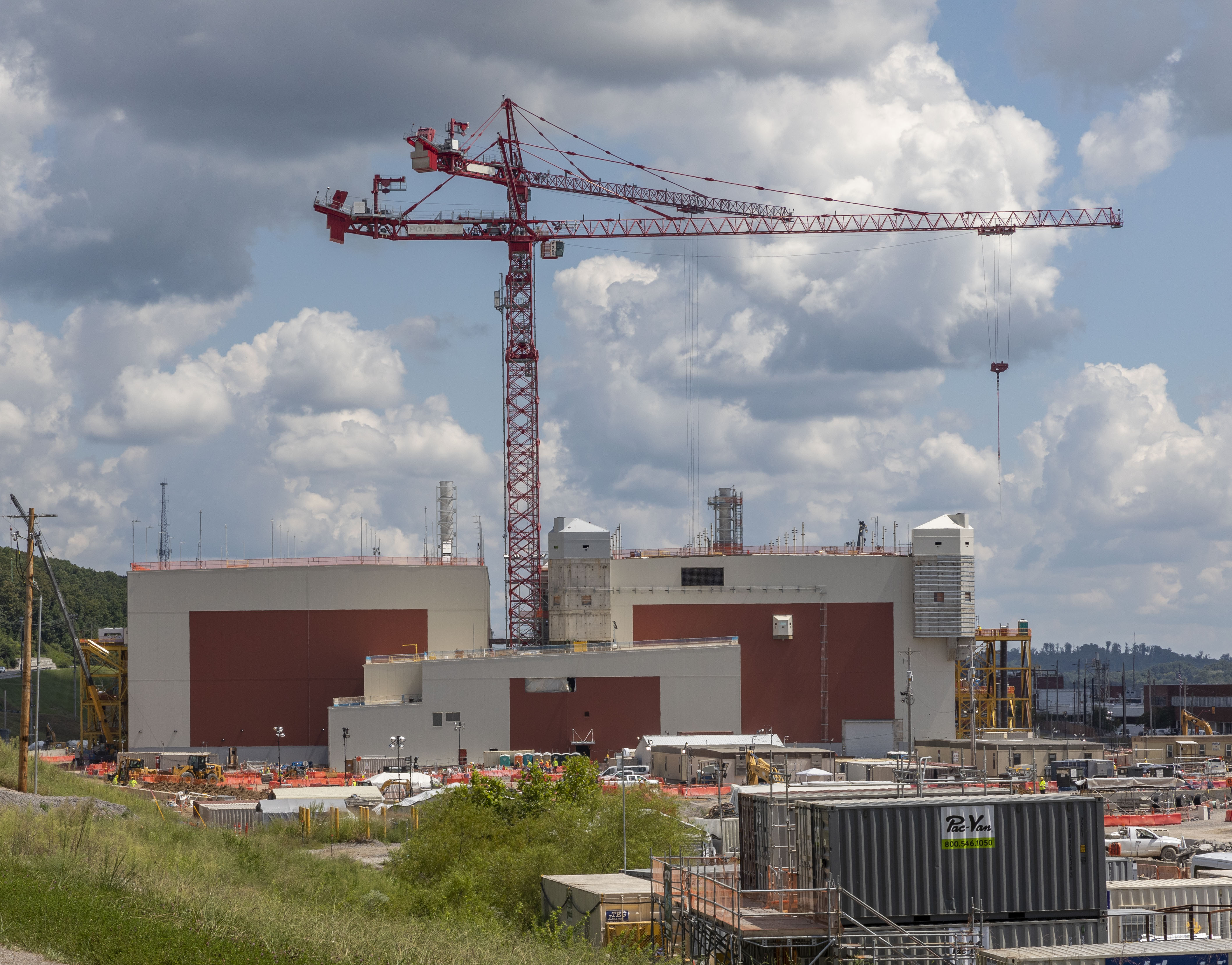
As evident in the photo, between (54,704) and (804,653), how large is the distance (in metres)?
89.5

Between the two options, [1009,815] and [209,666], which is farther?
[209,666]

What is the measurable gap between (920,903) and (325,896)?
17.4 meters

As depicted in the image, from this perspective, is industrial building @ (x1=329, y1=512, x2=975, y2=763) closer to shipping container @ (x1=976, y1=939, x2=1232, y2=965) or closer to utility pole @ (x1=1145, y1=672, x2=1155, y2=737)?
utility pole @ (x1=1145, y1=672, x2=1155, y2=737)

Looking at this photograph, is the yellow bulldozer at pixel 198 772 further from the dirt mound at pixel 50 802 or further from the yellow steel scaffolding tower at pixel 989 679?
the yellow steel scaffolding tower at pixel 989 679

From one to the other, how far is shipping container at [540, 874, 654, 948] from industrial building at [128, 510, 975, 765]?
53743 millimetres

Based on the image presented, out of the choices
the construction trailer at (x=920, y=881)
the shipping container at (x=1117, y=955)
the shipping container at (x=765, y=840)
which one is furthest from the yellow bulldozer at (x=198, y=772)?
the shipping container at (x=1117, y=955)

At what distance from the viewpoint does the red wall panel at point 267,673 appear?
3548 inches

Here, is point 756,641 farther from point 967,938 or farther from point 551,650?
point 967,938

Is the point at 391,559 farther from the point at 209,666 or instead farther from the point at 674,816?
the point at 674,816

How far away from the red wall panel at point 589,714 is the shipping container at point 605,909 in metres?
53.8

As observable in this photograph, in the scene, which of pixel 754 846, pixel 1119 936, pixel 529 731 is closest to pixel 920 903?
pixel 754 846

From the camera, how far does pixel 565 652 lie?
91500 millimetres

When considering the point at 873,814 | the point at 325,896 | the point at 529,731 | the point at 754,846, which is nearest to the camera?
the point at 873,814

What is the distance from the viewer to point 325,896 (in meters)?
38.2
